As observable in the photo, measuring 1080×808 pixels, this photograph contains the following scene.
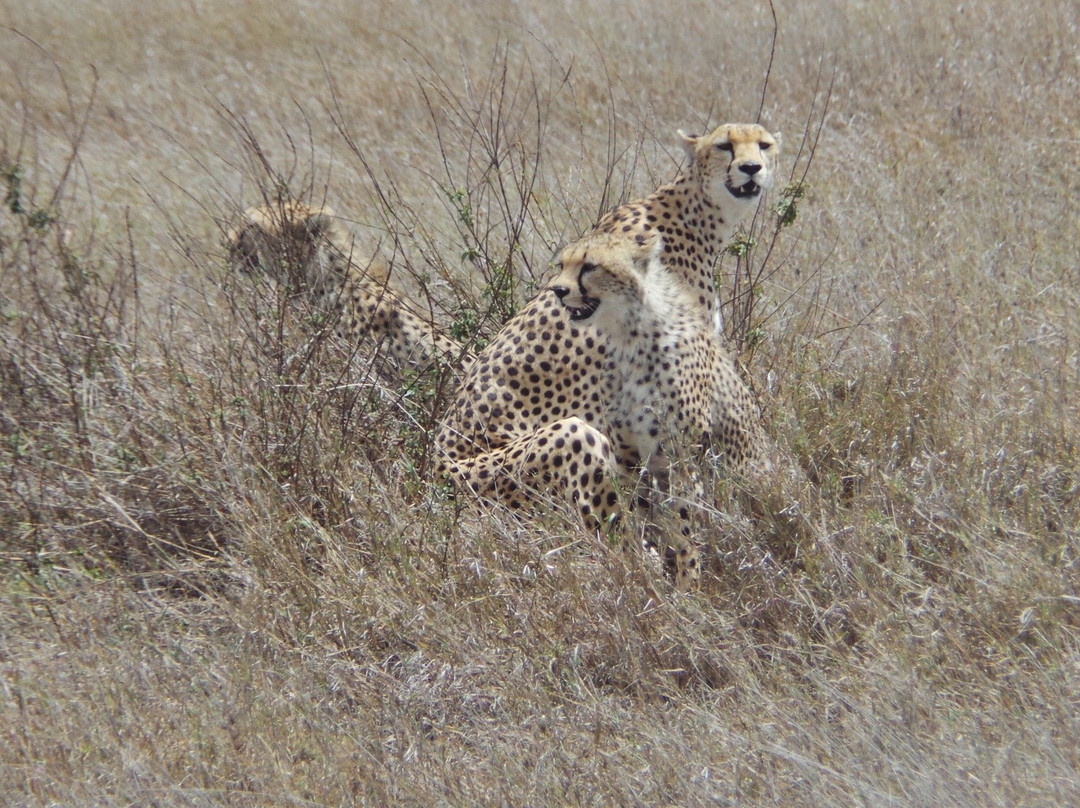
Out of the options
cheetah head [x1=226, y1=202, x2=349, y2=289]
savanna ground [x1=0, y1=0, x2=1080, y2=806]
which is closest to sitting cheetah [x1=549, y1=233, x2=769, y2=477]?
savanna ground [x1=0, y1=0, x2=1080, y2=806]

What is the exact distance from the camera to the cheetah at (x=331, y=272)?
4.08m

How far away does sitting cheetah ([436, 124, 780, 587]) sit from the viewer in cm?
333

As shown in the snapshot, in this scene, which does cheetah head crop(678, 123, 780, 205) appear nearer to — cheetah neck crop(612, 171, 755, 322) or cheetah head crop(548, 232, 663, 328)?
cheetah neck crop(612, 171, 755, 322)

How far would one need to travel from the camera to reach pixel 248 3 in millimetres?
10125

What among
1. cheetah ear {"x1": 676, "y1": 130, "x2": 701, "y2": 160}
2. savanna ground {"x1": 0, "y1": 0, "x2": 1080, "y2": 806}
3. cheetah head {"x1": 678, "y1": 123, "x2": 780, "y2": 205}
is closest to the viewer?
savanna ground {"x1": 0, "y1": 0, "x2": 1080, "y2": 806}

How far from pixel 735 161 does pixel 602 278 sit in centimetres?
74

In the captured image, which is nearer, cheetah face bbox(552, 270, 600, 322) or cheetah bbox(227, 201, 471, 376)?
cheetah face bbox(552, 270, 600, 322)

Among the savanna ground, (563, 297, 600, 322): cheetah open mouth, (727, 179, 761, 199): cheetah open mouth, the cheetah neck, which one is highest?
(727, 179, 761, 199): cheetah open mouth

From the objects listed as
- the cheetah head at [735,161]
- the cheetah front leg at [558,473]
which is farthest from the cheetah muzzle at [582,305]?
the cheetah head at [735,161]

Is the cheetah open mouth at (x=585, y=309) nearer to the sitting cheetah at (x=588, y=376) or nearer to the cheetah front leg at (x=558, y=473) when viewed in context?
the sitting cheetah at (x=588, y=376)

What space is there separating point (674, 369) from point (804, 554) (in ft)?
2.22

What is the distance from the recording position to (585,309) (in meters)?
3.40

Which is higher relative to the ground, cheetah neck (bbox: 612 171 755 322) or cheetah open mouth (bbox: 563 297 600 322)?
cheetah neck (bbox: 612 171 755 322)

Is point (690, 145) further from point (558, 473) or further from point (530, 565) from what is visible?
point (530, 565)
